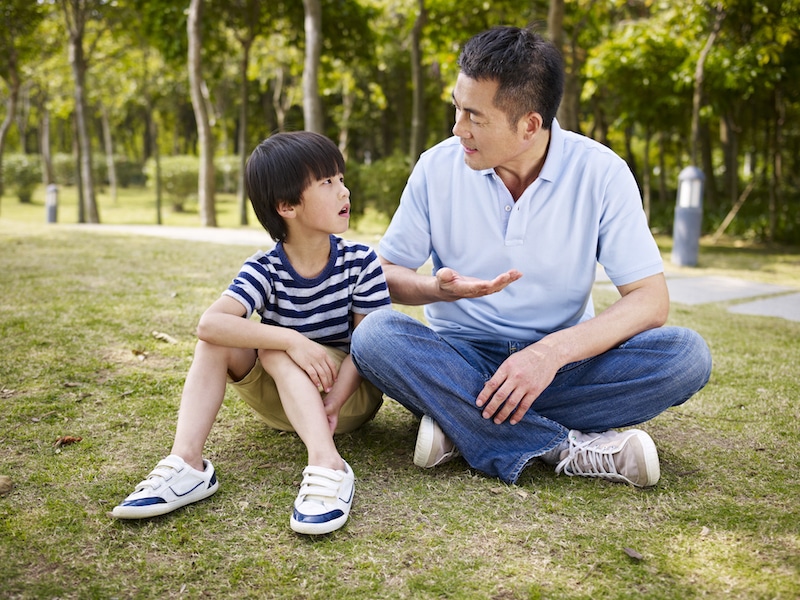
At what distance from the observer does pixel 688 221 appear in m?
7.94

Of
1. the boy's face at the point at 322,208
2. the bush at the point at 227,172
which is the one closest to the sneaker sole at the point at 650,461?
the boy's face at the point at 322,208

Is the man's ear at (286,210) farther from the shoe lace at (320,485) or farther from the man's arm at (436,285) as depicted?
the shoe lace at (320,485)

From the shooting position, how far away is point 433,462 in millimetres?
2250

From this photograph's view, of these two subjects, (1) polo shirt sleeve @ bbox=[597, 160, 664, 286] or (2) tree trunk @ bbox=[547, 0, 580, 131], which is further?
(2) tree trunk @ bbox=[547, 0, 580, 131]

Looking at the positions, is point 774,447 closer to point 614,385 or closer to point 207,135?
point 614,385

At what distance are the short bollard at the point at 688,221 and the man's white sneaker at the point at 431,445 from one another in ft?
21.2

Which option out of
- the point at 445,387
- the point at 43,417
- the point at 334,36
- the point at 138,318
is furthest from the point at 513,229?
the point at 334,36

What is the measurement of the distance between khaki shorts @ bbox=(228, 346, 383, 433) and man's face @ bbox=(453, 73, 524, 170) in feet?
2.63

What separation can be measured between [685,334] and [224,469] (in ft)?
Answer: 4.87

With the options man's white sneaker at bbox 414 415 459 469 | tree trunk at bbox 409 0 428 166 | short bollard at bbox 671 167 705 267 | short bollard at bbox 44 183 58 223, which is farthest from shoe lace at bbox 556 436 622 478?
short bollard at bbox 44 183 58 223

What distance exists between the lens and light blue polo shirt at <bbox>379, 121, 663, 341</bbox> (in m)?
2.35

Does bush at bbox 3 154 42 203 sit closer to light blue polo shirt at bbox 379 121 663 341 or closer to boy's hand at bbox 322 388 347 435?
light blue polo shirt at bbox 379 121 663 341

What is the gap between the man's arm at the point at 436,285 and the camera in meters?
2.10

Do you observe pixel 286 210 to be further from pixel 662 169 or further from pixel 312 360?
pixel 662 169
